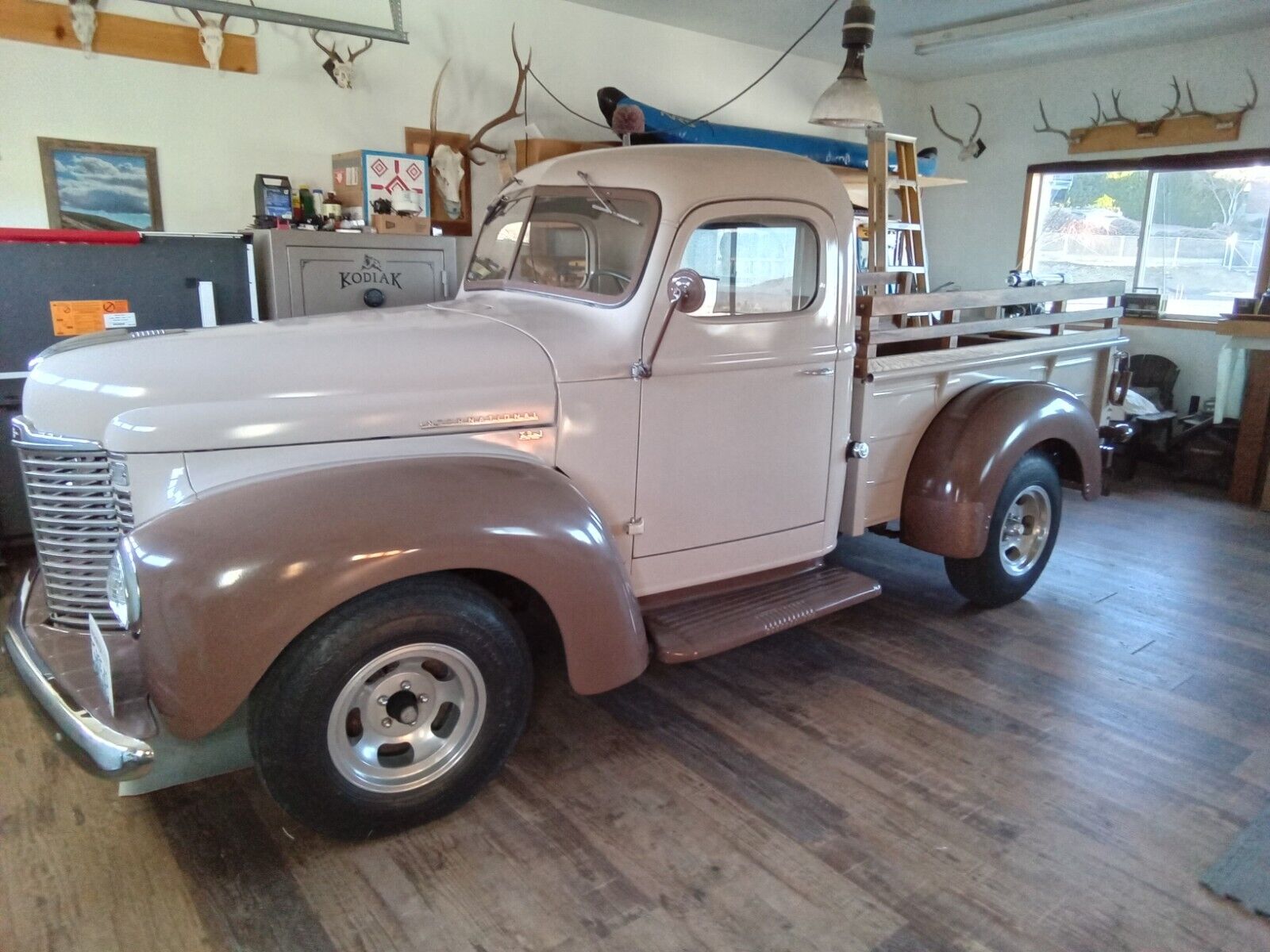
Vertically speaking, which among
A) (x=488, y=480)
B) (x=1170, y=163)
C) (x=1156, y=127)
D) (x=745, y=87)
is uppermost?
(x=745, y=87)

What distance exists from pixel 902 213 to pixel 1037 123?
368 centimetres

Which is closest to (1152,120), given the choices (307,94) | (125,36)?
(307,94)

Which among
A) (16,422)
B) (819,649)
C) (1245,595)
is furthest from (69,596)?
(1245,595)

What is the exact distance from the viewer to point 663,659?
8.34ft

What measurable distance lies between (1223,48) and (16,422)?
8298 mm

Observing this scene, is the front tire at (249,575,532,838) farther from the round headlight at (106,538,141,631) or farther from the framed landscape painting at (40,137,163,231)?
the framed landscape painting at (40,137,163,231)

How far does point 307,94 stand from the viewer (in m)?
4.98

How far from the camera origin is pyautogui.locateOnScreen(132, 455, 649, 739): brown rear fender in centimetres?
183

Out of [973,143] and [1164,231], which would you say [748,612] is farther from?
[973,143]

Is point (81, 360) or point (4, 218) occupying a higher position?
point (4, 218)

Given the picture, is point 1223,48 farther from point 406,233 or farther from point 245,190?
point 245,190

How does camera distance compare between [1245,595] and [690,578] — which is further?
[1245,595]

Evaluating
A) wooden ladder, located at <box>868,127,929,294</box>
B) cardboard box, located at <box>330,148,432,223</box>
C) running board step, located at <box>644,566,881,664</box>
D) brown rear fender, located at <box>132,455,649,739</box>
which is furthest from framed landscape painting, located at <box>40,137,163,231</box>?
wooden ladder, located at <box>868,127,929,294</box>

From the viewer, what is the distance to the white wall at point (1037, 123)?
6.71 m
